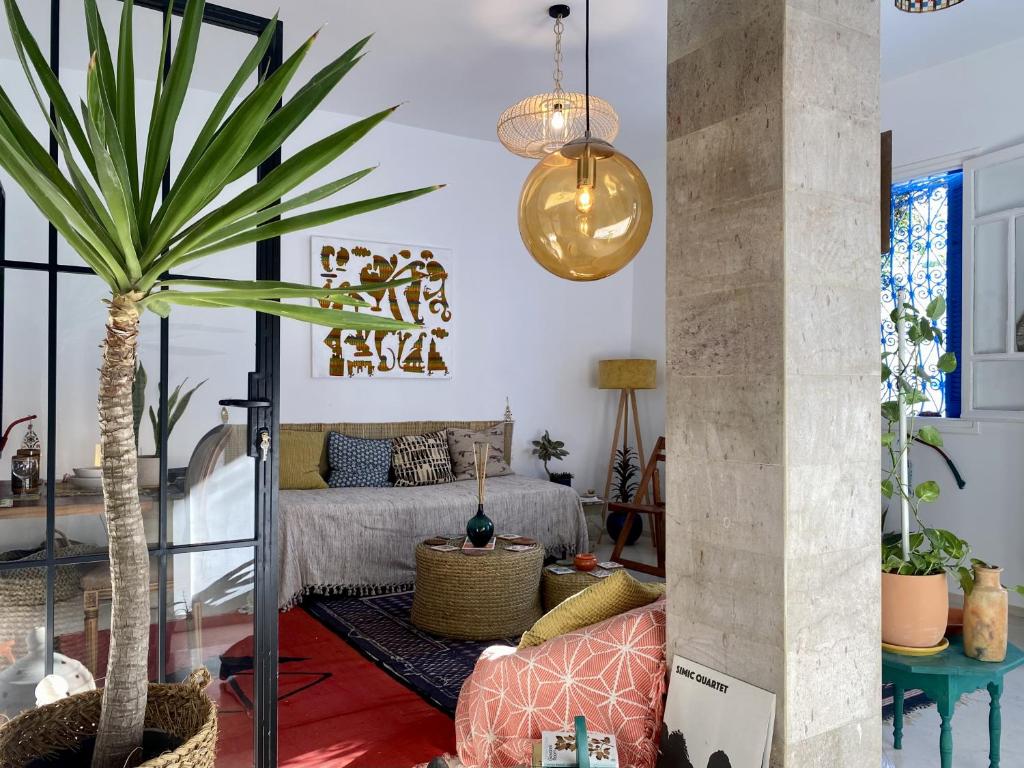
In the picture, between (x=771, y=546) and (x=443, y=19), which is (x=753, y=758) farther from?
(x=443, y=19)

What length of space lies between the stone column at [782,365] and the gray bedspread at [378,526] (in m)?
3.06

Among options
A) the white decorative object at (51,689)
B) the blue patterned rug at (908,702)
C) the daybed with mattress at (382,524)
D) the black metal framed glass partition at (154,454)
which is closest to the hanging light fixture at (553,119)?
the black metal framed glass partition at (154,454)

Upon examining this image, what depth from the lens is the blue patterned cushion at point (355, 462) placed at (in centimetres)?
536

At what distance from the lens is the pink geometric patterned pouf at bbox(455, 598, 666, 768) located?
1.92 m

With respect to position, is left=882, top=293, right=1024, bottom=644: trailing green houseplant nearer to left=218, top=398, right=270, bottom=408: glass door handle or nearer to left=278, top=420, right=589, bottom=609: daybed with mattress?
left=218, top=398, right=270, bottom=408: glass door handle

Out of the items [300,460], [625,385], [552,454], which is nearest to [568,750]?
[300,460]

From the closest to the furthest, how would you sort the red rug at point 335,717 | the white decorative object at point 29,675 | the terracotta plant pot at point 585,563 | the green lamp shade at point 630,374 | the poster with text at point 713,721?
the poster with text at point 713,721 → the white decorative object at point 29,675 → the red rug at point 335,717 → the terracotta plant pot at point 585,563 → the green lamp shade at point 630,374

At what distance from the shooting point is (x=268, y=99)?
0.91m

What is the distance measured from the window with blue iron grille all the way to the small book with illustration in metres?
3.55

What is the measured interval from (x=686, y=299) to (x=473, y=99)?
392cm

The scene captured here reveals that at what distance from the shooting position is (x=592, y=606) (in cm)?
222

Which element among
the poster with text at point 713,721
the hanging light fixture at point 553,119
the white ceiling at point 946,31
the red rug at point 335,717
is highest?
the white ceiling at point 946,31

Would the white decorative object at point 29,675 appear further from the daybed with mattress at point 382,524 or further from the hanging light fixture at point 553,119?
the hanging light fixture at point 553,119

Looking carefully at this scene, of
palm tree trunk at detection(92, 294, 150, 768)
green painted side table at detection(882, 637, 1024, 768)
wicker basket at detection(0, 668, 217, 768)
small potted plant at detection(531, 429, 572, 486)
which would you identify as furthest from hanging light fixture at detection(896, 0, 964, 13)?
small potted plant at detection(531, 429, 572, 486)
